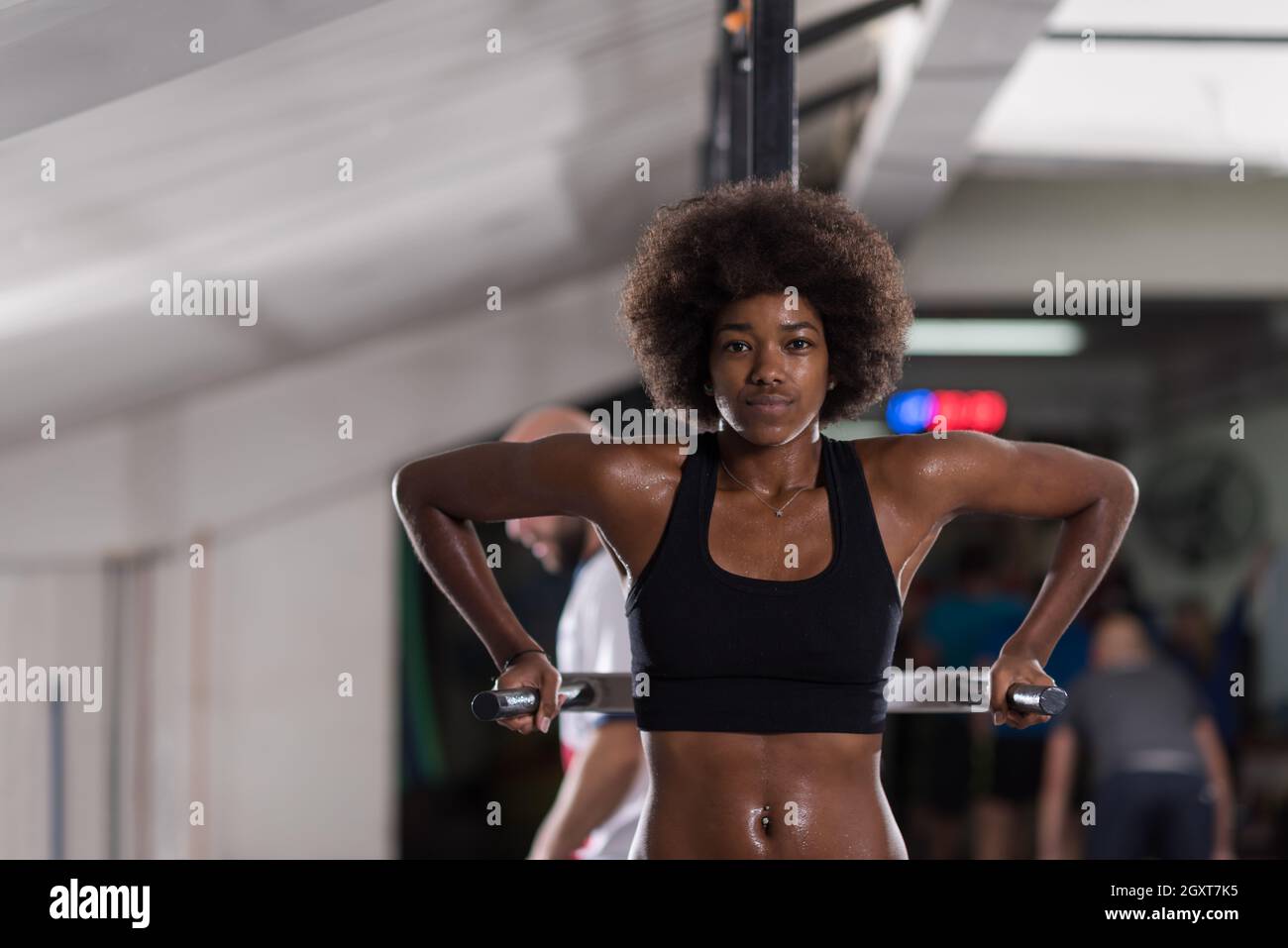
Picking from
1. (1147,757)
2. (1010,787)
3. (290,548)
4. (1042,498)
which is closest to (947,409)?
(1010,787)

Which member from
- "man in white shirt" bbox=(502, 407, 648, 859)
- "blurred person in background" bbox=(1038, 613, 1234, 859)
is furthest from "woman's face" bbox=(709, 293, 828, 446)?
"blurred person in background" bbox=(1038, 613, 1234, 859)

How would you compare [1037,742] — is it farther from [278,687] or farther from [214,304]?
[214,304]

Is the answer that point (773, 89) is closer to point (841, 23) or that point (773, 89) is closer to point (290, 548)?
point (841, 23)

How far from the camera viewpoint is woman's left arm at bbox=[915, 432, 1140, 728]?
4.95 feet

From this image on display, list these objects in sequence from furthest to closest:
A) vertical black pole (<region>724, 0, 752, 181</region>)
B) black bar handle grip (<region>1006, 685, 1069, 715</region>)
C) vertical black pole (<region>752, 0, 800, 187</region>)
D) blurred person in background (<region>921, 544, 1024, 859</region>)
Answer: blurred person in background (<region>921, 544, 1024, 859</region>) → vertical black pole (<region>724, 0, 752, 181</region>) → vertical black pole (<region>752, 0, 800, 187</region>) → black bar handle grip (<region>1006, 685, 1069, 715</region>)

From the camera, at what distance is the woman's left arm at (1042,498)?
4.95 feet

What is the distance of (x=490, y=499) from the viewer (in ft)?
4.97

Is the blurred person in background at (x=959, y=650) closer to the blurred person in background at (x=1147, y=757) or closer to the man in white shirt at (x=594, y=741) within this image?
the blurred person in background at (x=1147, y=757)

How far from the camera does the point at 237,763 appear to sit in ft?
20.0

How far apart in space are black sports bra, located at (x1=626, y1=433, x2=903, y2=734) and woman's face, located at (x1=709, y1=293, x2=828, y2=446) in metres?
0.12

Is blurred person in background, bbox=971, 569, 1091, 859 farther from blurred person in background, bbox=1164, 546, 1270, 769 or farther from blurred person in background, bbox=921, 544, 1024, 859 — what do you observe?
blurred person in background, bbox=1164, 546, 1270, 769
